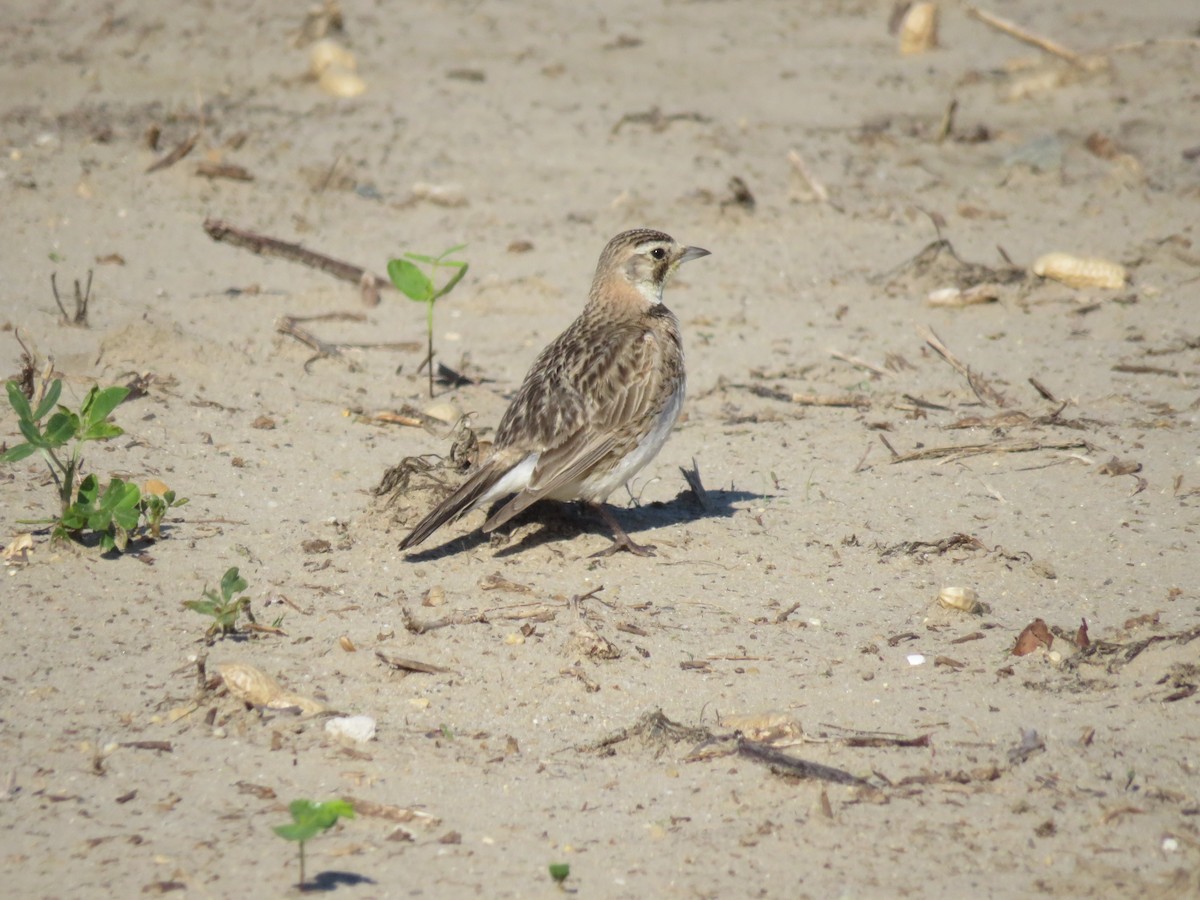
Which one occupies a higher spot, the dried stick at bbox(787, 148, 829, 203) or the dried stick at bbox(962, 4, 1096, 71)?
the dried stick at bbox(962, 4, 1096, 71)

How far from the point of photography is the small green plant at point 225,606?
4.89 metres

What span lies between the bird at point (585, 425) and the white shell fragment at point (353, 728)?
1.26 metres

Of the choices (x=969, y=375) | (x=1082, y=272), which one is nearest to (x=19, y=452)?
(x=969, y=375)

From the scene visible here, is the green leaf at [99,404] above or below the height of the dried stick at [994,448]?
above

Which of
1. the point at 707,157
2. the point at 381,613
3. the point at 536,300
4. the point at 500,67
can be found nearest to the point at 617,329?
the point at 381,613

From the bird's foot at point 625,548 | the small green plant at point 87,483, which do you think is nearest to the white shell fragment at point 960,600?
the bird's foot at point 625,548

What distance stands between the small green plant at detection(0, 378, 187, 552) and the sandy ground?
6.0 inches

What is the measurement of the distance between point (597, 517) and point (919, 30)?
862 cm

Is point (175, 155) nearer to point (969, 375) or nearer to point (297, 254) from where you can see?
point (297, 254)

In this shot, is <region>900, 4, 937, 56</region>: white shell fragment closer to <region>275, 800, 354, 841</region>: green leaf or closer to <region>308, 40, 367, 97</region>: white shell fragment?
<region>308, 40, 367, 97</region>: white shell fragment

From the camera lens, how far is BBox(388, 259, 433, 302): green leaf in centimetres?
721

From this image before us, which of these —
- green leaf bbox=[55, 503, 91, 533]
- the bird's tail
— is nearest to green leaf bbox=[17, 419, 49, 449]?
green leaf bbox=[55, 503, 91, 533]

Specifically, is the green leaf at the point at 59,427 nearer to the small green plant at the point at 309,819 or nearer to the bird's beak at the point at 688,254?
the small green plant at the point at 309,819

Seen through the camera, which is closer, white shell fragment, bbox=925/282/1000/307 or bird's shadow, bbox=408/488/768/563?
bird's shadow, bbox=408/488/768/563
